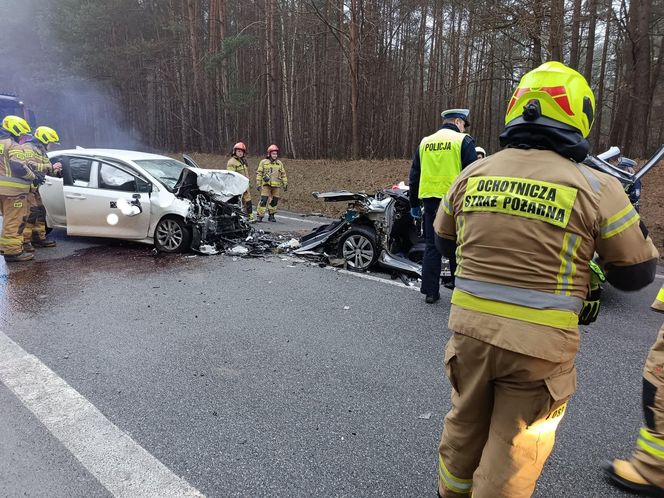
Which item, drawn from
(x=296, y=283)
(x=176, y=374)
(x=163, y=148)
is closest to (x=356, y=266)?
(x=296, y=283)

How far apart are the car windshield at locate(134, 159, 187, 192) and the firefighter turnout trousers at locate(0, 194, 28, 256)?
5.80 ft

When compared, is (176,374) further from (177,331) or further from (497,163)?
(497,163)

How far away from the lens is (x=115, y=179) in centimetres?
741

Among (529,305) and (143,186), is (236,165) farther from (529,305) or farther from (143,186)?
(529,305)

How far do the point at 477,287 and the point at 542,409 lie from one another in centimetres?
46

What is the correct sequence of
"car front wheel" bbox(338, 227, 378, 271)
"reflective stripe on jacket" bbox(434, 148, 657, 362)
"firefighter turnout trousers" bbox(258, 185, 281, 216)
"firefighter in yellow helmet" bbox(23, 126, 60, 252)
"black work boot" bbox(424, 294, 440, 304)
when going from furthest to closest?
"firefighter turnout trousers" bbox(258, 185, 281, 216) < "firefighter in yellow helmet" bbox(23, 126, 60, 252) < "car front wheel" bbox(338, 227, 378, 271) < "black work boot" bbox(424, 294, 440, 304) < "reflective stripe on jacket" bbox(434, 148, 657, 362)

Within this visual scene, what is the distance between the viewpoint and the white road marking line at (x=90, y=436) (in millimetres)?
2322

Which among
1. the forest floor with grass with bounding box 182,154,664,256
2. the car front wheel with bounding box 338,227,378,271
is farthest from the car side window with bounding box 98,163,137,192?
the forest floor with grass with bounding box 182,154,664,256

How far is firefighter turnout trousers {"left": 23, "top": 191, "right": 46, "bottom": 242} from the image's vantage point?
7.26m

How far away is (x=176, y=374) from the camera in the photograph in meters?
3.50

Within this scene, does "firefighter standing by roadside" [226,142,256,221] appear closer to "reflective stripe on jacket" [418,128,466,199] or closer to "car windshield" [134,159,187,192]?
"car windshield" [134,159,187,192]

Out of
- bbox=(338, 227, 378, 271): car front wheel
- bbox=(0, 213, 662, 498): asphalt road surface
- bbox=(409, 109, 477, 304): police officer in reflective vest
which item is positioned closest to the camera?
bbox=(0, 213, 662, 498): asphalt road surface

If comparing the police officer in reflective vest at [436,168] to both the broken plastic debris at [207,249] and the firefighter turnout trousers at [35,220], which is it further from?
the firefighter turnout trousers at [35,220]

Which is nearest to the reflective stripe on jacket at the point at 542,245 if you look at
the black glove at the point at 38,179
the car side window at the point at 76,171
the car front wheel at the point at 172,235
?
the car front wheel at the point at 172,235
